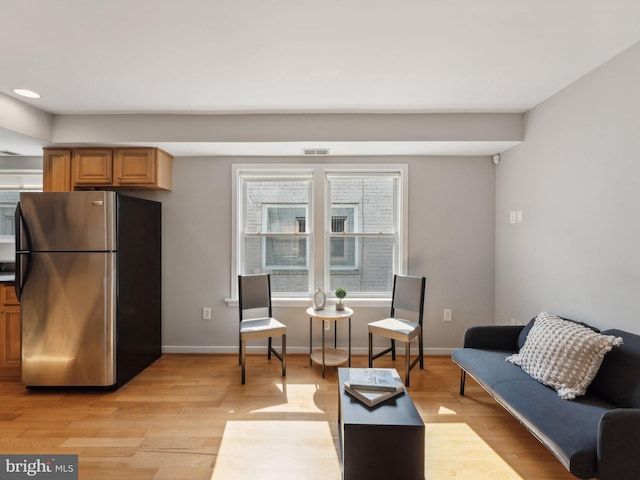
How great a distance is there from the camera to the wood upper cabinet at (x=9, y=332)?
2910 millimetres

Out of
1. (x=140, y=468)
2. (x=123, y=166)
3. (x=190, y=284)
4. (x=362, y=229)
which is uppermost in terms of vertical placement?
(x=123, y=166)

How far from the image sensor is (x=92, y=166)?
10.2 ft

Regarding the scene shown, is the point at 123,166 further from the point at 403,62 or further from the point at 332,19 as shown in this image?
the point at 403,62

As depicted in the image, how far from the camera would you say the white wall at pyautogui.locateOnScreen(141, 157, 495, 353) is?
3.51 metres

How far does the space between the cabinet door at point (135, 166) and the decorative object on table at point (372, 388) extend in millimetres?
2681

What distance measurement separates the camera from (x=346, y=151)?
3311mm

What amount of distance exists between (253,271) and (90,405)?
6.10 feet

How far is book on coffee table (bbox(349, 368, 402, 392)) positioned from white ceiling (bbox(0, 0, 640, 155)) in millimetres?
2068

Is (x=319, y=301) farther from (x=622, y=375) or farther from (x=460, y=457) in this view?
(x=622, y=375)

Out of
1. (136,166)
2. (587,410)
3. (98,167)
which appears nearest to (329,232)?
(136,166)

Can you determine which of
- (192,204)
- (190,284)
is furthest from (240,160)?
(190,284)

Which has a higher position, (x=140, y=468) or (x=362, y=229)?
(x=362, y=229)

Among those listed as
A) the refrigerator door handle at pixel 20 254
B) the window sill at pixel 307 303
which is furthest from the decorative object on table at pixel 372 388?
the refrigerator door handle at pixel 20 254

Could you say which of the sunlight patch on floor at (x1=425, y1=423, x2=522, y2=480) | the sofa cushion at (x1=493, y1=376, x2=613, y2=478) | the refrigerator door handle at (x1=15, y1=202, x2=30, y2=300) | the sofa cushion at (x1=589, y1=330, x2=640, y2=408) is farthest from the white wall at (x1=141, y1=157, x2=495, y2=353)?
the sofa cushion at (x1=589, y1=330, x2=640, y2=408)
